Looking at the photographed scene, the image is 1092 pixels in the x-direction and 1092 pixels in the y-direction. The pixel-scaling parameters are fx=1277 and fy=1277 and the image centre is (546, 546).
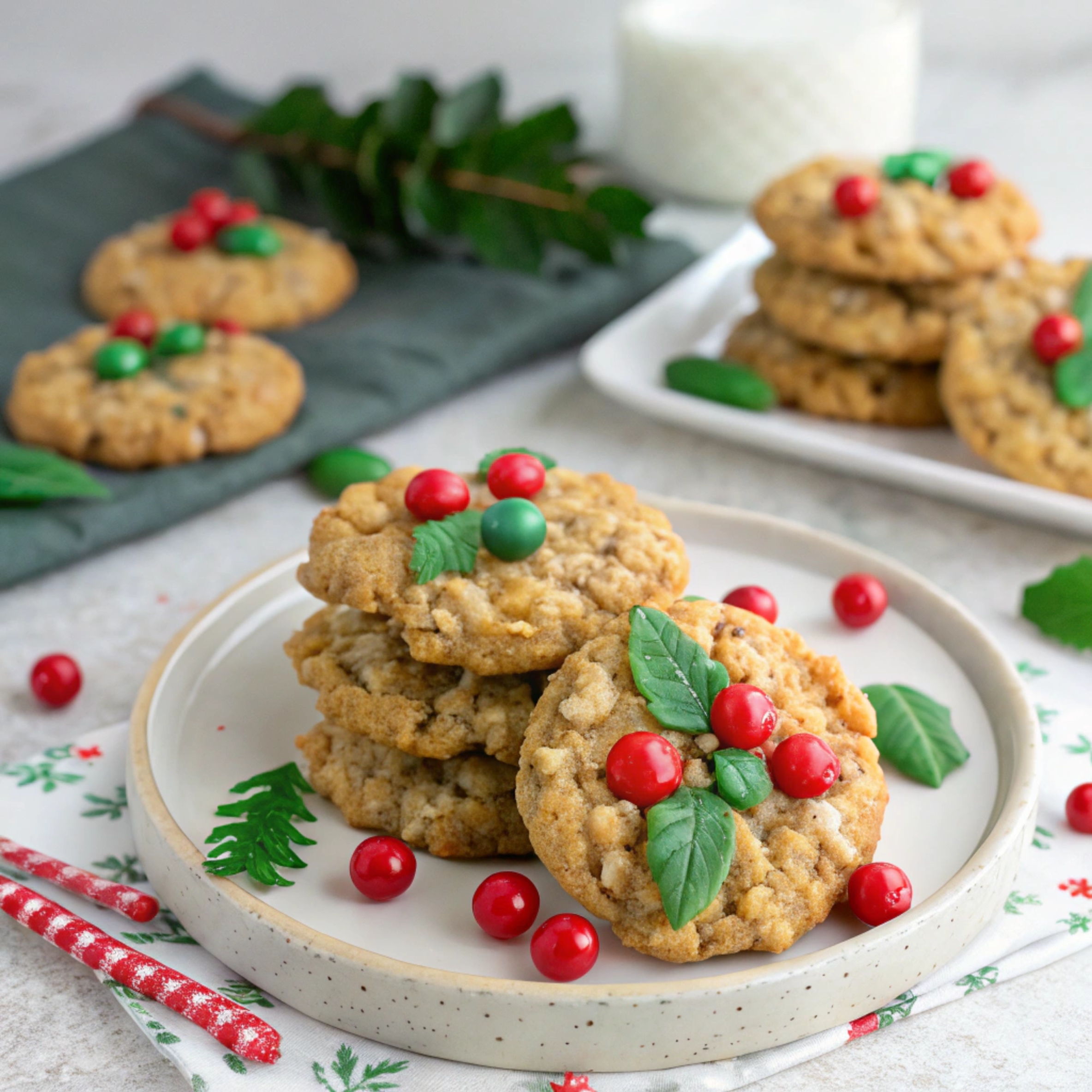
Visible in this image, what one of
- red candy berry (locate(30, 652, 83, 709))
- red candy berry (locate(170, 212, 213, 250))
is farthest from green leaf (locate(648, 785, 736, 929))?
red candy berry (locate(170, 212, 213, 250))

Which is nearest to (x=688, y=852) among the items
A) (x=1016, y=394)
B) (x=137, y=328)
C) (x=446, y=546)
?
(x=446, y=546)

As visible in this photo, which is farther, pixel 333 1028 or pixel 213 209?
pixel 213 209

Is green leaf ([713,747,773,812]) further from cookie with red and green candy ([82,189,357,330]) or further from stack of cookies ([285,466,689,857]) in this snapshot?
cookie with red and green candy ([82,189,357,330])

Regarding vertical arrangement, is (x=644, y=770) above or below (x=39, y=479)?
above

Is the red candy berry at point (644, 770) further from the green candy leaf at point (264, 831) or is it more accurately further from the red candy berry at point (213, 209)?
the red candy berry at point (213, 209)

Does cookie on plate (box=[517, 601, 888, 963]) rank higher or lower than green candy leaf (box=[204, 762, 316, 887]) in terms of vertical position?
higher

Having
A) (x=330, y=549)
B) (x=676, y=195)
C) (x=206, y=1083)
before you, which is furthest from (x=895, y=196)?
(x=206, y=1083)

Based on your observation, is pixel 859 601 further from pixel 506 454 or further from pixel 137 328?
pixel 137 328
